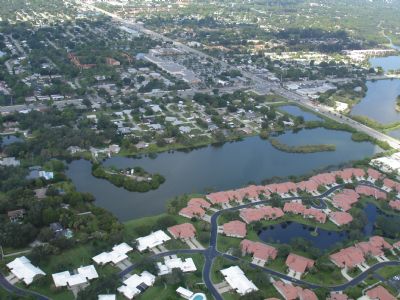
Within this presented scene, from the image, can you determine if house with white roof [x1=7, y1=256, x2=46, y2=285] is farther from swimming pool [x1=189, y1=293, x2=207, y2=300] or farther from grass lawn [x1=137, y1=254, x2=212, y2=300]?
swimming pool [x1=189, y1=293, x2=207, y2=300]

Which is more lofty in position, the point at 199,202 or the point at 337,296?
the point at 337,296

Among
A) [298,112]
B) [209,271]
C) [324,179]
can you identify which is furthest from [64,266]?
[298,112]

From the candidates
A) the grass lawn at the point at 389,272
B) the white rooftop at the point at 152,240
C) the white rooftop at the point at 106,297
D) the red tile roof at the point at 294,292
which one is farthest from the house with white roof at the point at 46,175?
the grass lawn at the point at 389,272

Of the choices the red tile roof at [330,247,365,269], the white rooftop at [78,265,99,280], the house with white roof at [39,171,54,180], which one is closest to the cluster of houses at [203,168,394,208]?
the red tile roof at [330,247,365,269]

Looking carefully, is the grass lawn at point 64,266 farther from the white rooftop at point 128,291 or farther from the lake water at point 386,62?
the lake water at point 386,62

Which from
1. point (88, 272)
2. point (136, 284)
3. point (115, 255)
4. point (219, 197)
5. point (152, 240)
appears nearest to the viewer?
point (136, 284)

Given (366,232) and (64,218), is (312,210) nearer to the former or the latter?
(366,232)

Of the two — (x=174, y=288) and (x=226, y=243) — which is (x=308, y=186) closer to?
(x=226, y=243)
